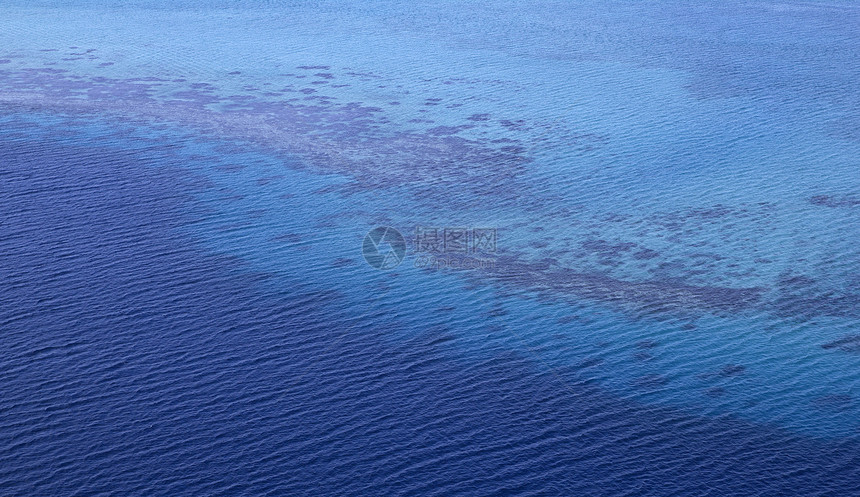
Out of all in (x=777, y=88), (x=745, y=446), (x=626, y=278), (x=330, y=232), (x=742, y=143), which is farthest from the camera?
(x=777, y=88)

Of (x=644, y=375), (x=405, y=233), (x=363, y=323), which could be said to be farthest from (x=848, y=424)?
(x=405, y=233)

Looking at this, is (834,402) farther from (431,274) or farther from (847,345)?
(431,274)

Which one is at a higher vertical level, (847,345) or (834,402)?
(847,345)

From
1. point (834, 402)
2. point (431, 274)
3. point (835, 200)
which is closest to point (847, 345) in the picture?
point (834, 402)

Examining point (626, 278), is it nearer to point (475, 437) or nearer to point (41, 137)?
Result: point (475, 437)

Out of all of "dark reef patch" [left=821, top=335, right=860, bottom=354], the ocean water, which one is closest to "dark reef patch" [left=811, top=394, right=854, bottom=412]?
the ocean water

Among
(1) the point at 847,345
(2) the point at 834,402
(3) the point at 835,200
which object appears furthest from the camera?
(3) the point at 835,200

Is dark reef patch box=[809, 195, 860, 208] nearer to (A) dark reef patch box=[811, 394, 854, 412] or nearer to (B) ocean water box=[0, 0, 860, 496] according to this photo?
(B) ocean water box=[0, 0, 860, 496]

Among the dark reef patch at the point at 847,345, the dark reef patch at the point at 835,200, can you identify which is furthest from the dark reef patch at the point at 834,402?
the dark reef patch at the point at 835,200
